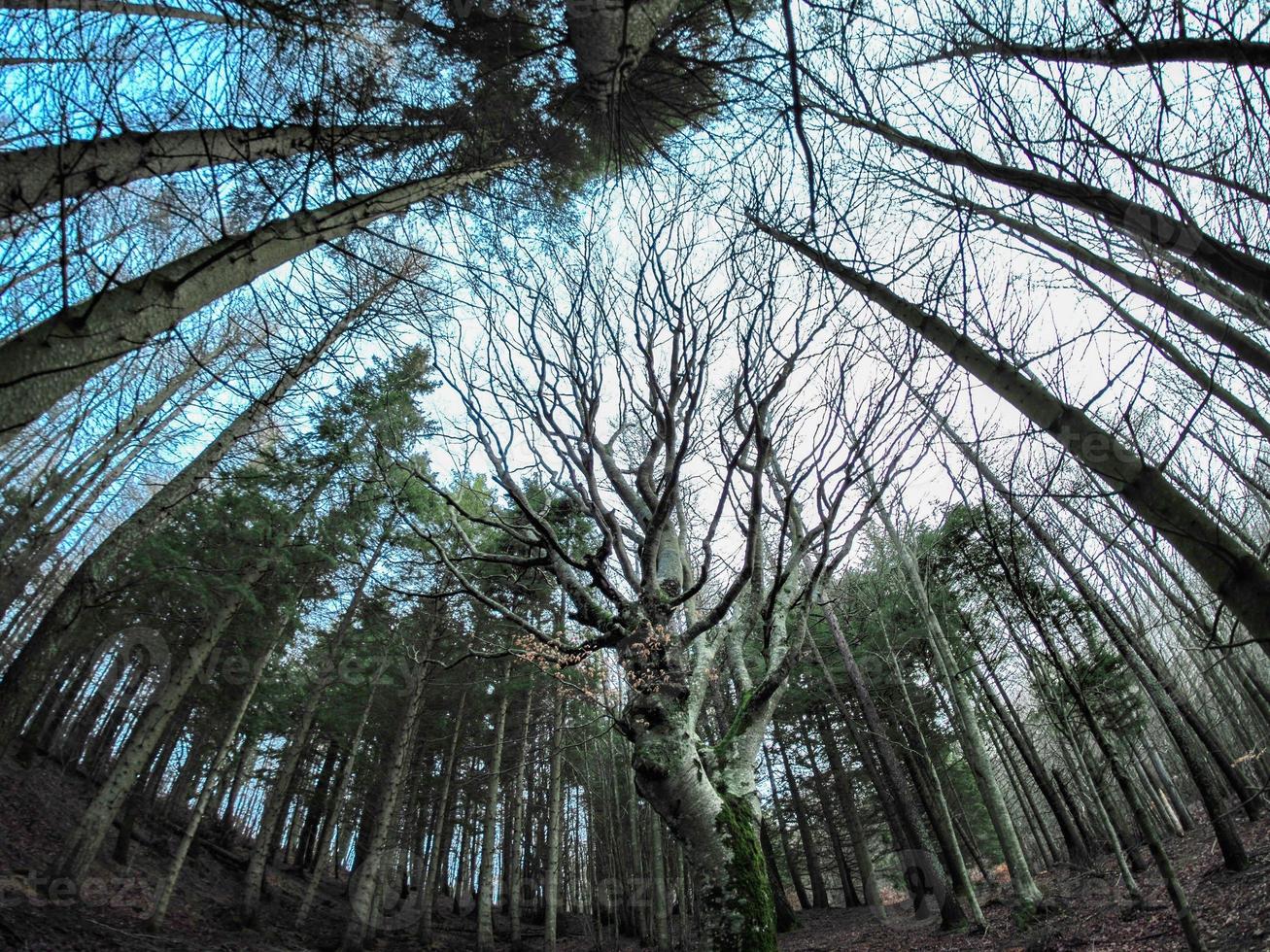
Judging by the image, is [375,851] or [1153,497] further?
[375,851]

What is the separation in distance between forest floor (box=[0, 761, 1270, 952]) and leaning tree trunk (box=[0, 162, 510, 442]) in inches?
247

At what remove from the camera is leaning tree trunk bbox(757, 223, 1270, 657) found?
5.02 feet

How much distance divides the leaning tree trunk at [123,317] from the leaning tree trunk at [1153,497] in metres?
2.98

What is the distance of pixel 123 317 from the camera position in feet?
6.19

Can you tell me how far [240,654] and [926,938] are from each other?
572 inches

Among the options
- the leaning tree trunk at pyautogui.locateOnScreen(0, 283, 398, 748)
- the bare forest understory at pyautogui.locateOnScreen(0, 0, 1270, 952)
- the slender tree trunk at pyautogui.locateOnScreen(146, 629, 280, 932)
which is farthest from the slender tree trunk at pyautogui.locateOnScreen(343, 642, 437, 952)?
the leaning tree trunk at pyautogui.locateOnScreen(0, 283, 398, 748)

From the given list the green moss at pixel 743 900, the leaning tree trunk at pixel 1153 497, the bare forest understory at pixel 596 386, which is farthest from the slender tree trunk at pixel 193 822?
the leaning tree trunk at pixel 1153 497

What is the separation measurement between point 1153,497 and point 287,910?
1841cm

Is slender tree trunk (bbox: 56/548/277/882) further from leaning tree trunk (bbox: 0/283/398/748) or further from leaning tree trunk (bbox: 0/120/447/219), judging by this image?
leaning tree trunk (bbox: 0/120/447/219)

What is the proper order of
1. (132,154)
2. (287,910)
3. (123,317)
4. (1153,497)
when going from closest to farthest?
1. (1153,497)
2. (123,317)
3. (132,154)
4. (287,910)

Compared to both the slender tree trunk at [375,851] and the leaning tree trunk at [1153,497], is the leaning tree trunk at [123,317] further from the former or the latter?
the slender tree trunk at [375,851]

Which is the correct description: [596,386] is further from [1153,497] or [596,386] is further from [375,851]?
[375,851]

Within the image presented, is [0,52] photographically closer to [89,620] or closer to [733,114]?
[733,114]

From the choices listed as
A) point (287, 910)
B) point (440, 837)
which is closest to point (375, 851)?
point (287, 910)
